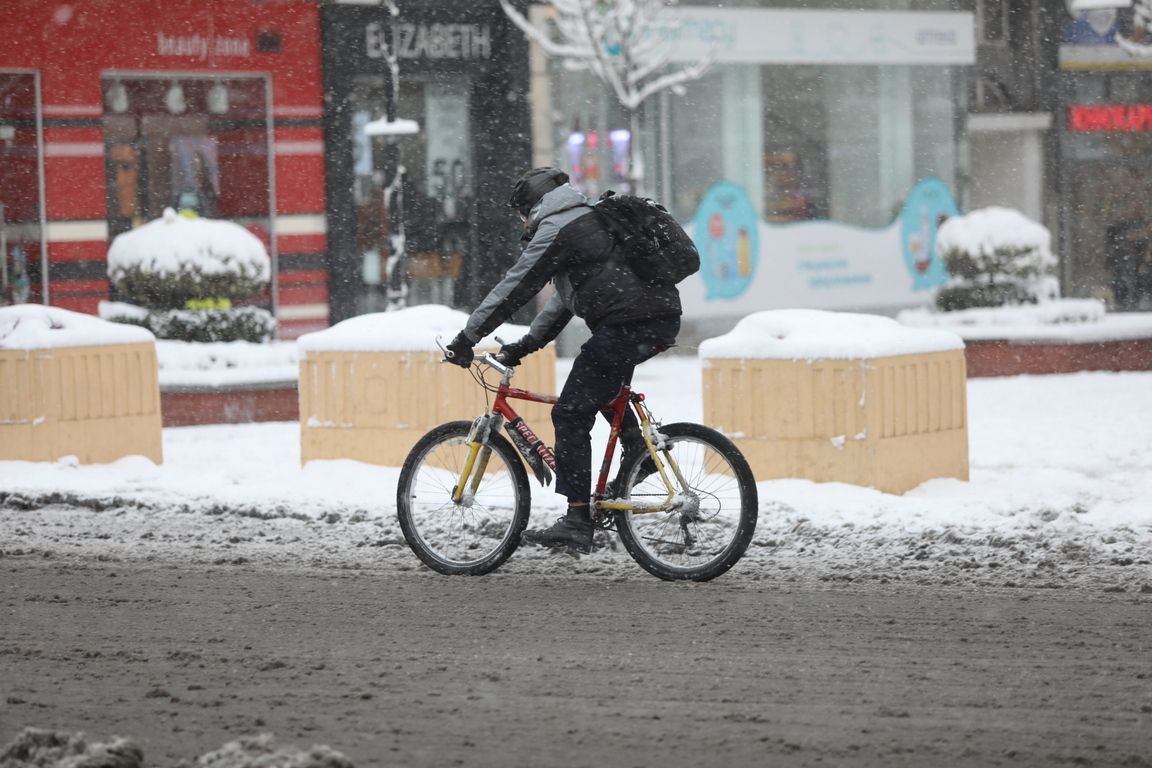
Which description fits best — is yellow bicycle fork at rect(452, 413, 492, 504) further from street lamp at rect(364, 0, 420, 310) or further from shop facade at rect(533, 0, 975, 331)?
shop facade at rect(533, 0, 975, 331)

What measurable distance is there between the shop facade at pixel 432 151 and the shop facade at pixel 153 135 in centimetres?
33

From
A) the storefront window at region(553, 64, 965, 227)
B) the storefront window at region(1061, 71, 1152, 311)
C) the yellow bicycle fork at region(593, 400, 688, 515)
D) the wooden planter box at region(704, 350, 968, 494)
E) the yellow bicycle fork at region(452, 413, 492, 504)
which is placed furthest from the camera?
the storefront window at region(1061, 71, 1152, 311)

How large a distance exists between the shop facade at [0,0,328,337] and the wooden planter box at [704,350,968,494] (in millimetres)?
10071

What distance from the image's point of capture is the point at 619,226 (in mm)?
6270

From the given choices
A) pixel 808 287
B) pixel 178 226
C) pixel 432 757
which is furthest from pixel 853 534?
pixel 808 287

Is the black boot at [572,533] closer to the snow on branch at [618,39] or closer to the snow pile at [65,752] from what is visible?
the snow pile at [65,752]

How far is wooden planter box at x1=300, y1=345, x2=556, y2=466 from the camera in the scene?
9.31m

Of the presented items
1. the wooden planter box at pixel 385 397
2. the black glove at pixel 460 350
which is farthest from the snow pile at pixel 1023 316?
the black glove at pixel 460 350

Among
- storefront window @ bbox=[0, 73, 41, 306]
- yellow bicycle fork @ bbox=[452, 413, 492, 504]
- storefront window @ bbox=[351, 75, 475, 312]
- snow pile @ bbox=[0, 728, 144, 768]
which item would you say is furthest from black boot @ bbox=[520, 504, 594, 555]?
storefront window @ bbox=[351, 75, 475, 312]

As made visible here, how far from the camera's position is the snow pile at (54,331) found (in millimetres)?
9766

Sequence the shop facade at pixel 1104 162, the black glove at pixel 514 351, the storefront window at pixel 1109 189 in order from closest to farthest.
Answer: the black glove at pixel 514 351
the shop facade at pixel 1104 162
the storefront window at pixel 1109 189

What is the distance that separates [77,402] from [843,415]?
4973 mm

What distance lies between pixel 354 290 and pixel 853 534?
11613 mm

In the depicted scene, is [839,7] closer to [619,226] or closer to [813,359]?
[813,359]
